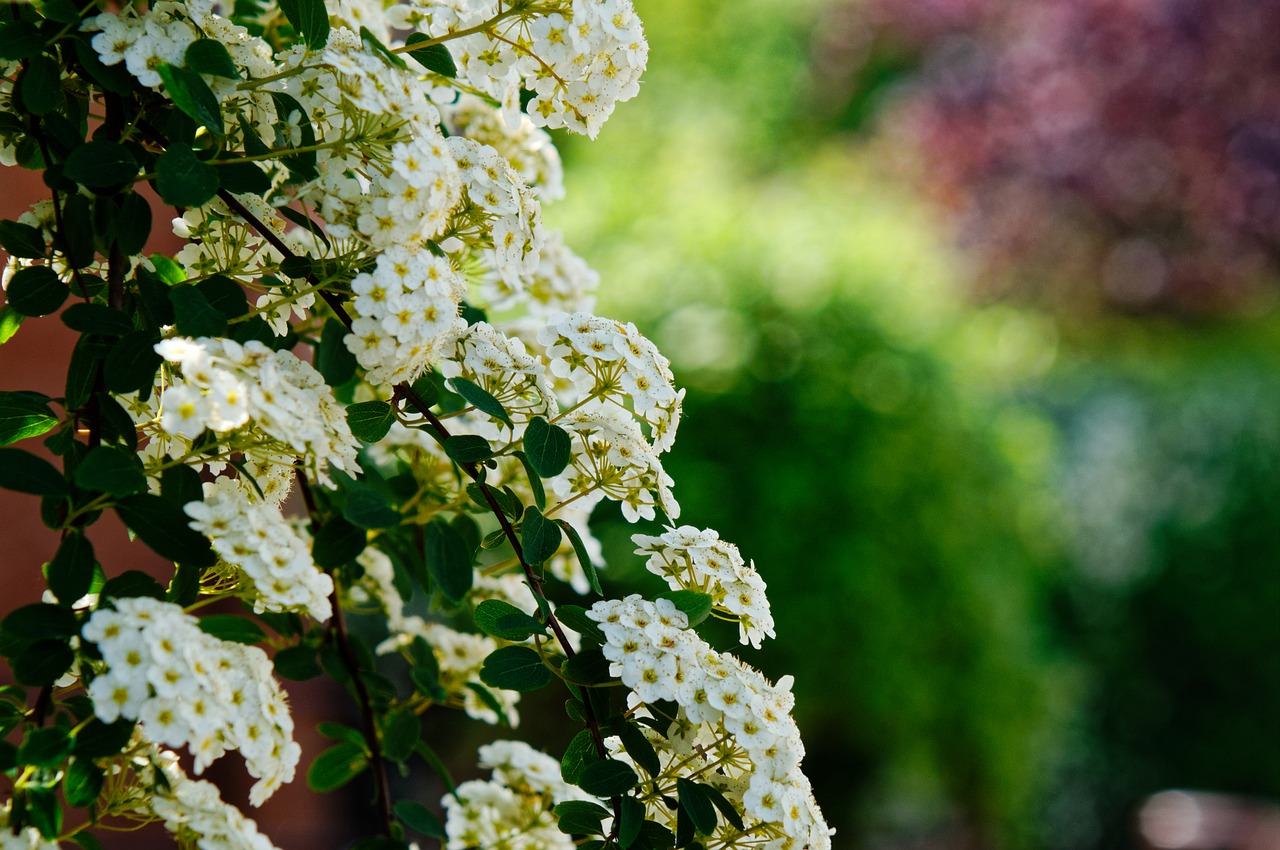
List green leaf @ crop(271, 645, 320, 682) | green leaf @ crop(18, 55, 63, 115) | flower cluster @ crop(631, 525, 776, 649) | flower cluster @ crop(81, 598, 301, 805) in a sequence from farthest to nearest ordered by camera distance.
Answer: green leaf @ crop(271, 645, 320, 682) → flower cluster @ crop(631, 525, 776, 649) → green leaf @ crop(18, 55, 63, 115) → flower cluster @ crop(81, 598, 301, 805)

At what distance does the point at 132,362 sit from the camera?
0.81 m

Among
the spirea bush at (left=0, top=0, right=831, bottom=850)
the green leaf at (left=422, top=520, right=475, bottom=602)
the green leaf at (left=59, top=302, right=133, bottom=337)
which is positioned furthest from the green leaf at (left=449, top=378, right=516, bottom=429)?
the green leaf at (left=59, top=302, right=133, bottom=337)

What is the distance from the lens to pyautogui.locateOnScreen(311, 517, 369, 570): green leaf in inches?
35.6

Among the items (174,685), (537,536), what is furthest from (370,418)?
(174,685)

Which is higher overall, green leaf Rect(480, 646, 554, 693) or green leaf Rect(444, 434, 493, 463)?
green leaf Rect(444, 434, 493, 463)

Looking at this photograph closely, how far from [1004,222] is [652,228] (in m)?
6.01

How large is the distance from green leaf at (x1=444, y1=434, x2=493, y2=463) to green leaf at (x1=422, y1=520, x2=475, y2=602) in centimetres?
9

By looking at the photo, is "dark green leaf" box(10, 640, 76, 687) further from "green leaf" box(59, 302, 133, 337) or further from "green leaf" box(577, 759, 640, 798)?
"green leaf" box(577, 759, 640, 798)

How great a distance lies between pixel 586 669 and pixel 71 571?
0.37m

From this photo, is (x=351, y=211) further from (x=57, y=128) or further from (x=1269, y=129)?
(x=1269, y=129)

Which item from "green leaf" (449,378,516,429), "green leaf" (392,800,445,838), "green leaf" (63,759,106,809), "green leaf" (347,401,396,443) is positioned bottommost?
"green leaf" (63,759,106,809)

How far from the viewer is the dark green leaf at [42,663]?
0.78 m

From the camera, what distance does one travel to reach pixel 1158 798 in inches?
148

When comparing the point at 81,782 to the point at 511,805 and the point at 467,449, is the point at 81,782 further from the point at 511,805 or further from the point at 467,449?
the point at 511,805
